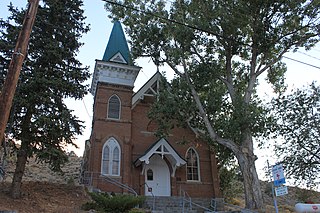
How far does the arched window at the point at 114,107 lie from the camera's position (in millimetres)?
20297

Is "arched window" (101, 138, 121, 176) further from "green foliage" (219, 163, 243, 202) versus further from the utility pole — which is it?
the utility pole

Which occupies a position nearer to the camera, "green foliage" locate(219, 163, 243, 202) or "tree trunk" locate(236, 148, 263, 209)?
"tree trunk" locate(236, 148, 263, 209)

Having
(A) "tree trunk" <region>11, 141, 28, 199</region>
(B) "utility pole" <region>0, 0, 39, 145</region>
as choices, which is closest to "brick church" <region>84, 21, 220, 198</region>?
(A) "tree trunk" <region>11, 141, 28, 199</region>

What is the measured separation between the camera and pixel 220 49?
17.9 metres

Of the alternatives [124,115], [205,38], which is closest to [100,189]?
[124,115]

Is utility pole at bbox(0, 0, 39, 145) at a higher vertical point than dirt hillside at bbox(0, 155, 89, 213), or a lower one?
higher

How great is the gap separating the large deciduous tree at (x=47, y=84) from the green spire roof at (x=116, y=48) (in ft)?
22.0

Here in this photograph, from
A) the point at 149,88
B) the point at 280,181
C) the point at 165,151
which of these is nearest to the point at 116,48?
the point at 149,88

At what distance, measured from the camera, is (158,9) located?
17.8 m

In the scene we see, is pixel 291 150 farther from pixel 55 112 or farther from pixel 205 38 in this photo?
pixel 55 112

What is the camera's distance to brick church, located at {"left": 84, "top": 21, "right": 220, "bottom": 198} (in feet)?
61.5

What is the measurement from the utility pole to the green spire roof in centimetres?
1387

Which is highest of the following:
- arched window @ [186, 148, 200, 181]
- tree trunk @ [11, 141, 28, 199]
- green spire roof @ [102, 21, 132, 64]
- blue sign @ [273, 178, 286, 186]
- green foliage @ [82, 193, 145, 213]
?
green spire roof @ [102, 21, 132, 64]

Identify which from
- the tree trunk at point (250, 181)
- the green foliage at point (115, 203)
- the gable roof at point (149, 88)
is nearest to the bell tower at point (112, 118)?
the gable roof at point (149, 88)
